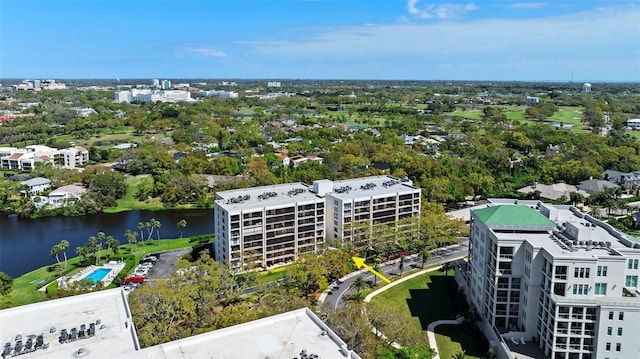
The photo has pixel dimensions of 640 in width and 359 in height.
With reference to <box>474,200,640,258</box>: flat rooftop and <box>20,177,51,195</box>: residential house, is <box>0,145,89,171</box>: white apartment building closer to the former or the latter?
<box>20,177,51,195</box>: residential house

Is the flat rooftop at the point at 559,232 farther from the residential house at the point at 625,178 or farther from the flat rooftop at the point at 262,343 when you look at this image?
the residential house at the point at 625,178

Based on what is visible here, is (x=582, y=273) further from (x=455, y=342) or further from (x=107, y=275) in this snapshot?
(x=107, y=275)

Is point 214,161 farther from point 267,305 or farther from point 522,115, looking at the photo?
point 522,115

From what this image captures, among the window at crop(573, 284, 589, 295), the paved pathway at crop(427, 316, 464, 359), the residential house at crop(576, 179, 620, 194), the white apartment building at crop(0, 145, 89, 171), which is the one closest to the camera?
the window at crop(573, 284, 589, 295)

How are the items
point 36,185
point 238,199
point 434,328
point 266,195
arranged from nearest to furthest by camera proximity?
point 434,328, point 238,199, point 266,195, point 36,185

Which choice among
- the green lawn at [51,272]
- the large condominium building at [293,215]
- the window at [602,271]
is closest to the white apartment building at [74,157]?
the green lawn at [51,272]

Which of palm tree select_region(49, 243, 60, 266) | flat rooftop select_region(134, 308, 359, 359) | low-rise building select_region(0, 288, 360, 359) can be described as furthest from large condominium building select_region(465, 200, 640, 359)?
palm tree select_region(49, 243, 60, 266)

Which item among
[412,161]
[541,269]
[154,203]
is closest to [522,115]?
[412,161]

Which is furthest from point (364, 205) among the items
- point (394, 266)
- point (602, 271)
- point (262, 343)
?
point (262, 343)
